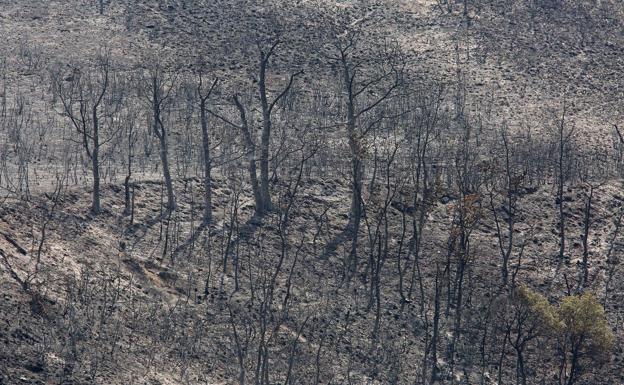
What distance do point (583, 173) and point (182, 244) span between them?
64.4 ft

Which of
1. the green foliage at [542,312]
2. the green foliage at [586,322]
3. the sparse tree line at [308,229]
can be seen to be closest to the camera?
the green foliage at [586,322]

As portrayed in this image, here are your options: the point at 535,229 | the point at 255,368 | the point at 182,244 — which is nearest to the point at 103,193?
the point at 182,244

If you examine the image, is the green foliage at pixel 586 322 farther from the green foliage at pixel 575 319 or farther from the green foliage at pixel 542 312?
the green foliage at pixel 542 312

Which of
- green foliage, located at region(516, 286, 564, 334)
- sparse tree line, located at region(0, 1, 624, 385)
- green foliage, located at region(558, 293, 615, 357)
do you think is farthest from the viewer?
green foliage, located at region(516, 286, 564, 334)

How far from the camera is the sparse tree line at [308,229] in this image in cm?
4012

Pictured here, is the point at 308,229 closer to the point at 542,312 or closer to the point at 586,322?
the point at 542,312

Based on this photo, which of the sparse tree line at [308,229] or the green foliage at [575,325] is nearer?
the green foliage at [575,325]

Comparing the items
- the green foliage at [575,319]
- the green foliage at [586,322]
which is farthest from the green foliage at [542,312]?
the green foliage at [586,322]

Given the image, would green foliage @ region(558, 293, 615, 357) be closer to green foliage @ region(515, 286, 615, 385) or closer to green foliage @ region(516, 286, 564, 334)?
green foliage @ region(515, 286, 615, 385)

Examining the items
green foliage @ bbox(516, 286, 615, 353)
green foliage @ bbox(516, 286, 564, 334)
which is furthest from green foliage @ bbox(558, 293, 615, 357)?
green foliage @ bbox(516, 286, 564, 334)

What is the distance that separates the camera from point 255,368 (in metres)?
39.5

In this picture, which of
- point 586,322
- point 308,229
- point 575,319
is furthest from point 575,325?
point 308,229

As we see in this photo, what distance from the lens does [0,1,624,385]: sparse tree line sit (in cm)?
4012

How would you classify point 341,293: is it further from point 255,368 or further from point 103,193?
point 103,193
